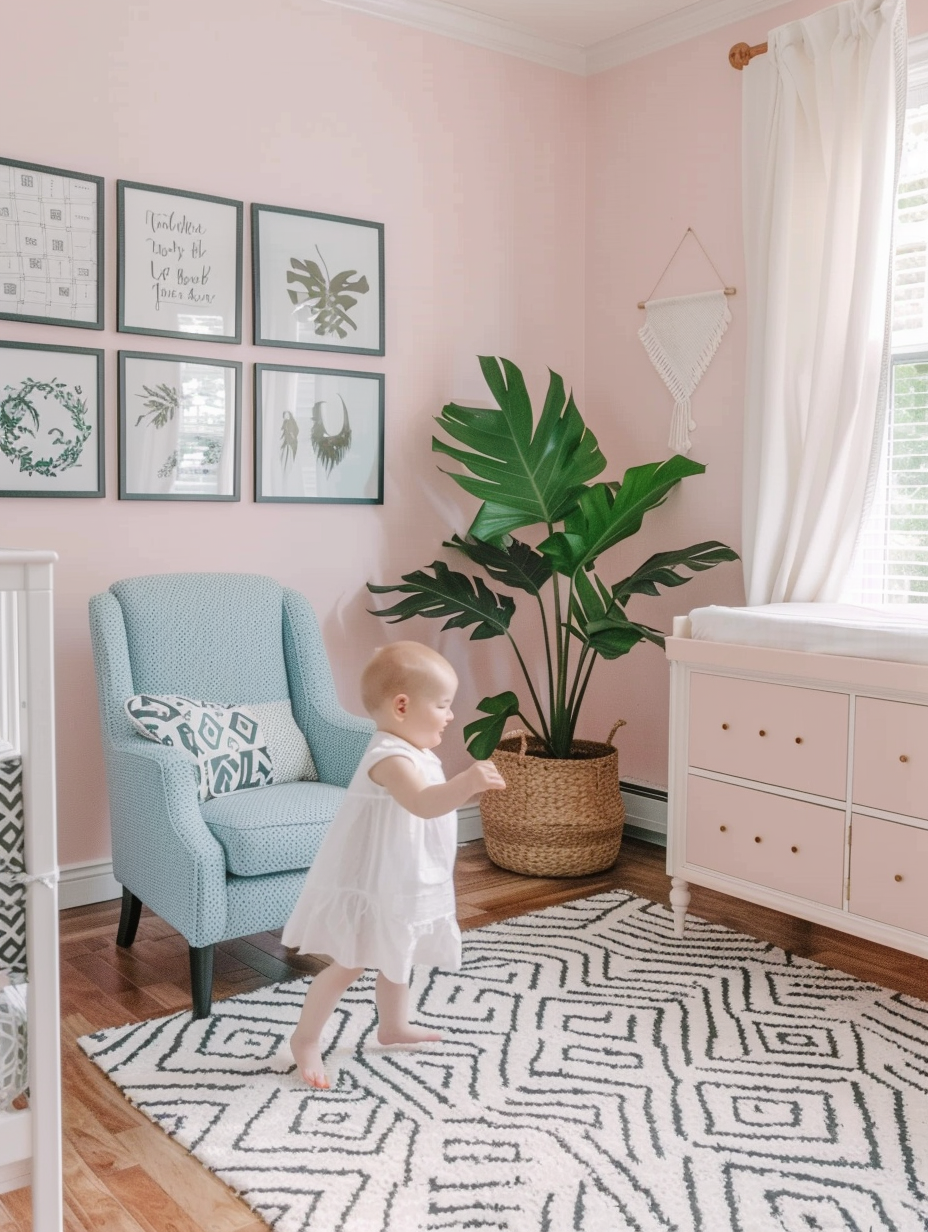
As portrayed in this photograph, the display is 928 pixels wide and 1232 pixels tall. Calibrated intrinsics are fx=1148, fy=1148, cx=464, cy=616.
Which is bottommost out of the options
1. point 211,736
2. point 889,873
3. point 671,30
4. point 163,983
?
point 163,983

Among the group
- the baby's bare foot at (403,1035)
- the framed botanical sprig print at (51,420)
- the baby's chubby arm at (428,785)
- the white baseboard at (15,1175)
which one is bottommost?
the baby's bare foot at (403,1035)

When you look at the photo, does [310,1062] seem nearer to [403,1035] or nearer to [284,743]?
[403,1035]

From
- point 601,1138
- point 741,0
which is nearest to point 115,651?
point 601,1138

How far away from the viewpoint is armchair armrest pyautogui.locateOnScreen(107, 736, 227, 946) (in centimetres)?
235

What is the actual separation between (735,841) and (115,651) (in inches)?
60.3

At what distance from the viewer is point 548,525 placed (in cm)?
340

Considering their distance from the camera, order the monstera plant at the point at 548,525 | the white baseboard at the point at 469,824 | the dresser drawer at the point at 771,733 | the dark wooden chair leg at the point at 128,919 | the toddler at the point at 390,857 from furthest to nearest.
A: 1. the white baseboard at the point at 469,824
2. the monstera plant at the point at 548,525
3. the dark wooden chair leg at the point at 128,919
4. the dresser drawer at the point at 771,733
5. the toddler at the point at 390,857

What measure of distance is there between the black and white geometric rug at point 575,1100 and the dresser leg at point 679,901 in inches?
4.9

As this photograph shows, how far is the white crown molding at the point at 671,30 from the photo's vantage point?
3426 millimetres

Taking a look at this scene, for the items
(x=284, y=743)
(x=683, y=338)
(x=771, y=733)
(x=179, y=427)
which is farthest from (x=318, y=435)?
(x=771, y=733)

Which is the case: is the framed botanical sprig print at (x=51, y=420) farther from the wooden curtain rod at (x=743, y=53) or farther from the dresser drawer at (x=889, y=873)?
the dresser drawer at (x=889, y=873)

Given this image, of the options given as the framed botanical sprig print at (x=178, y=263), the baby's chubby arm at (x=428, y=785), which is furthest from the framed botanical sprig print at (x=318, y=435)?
the baby's chubby arm at (x=428, y=785)

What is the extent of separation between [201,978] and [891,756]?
1503 millimetres

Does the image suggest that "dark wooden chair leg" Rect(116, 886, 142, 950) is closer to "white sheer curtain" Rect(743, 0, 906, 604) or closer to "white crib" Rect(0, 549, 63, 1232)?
"white crib" Rect(0, 549, 63, 1232)
